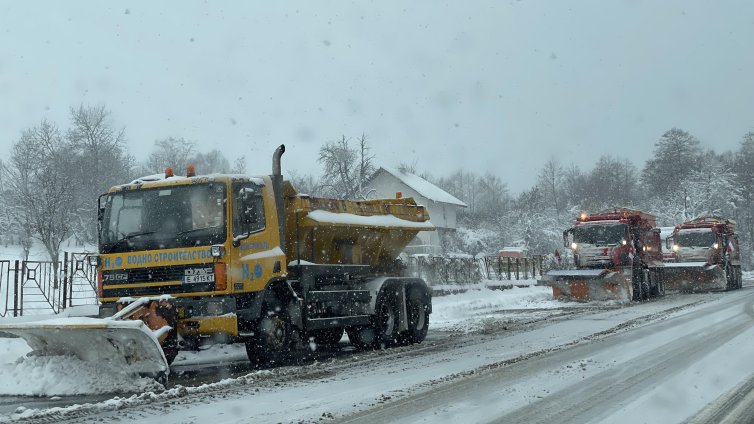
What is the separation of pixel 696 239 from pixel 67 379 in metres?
28.5

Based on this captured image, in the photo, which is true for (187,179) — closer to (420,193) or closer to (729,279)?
(729,279)

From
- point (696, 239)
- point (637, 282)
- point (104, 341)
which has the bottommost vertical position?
point (637, 282)

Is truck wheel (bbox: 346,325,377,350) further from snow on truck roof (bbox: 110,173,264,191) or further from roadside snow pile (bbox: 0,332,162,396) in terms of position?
roadside snow pile (bbox: 0,332,162,396)

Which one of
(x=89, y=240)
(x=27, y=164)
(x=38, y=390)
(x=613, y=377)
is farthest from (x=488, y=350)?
(x=27, y=164)

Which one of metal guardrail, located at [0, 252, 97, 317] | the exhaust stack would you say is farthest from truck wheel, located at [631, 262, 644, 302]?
metal guardrail, located at [0, 252, 97, 317]

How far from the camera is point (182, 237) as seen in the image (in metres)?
9.41

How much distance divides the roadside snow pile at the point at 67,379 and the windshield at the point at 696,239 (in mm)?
27932

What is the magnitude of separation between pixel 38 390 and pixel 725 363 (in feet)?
27.5

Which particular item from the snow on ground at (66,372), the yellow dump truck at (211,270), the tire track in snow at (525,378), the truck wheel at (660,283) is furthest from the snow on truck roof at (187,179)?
the truck wheel at (660,283)

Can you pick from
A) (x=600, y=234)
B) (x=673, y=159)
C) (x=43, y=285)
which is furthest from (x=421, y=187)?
(x=43, y=285)

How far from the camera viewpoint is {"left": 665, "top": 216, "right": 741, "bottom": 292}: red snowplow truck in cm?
2948

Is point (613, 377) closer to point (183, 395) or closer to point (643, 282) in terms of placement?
point (183, 395)

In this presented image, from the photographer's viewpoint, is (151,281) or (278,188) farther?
(278,188)

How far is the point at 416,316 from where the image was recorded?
43.4 ft
